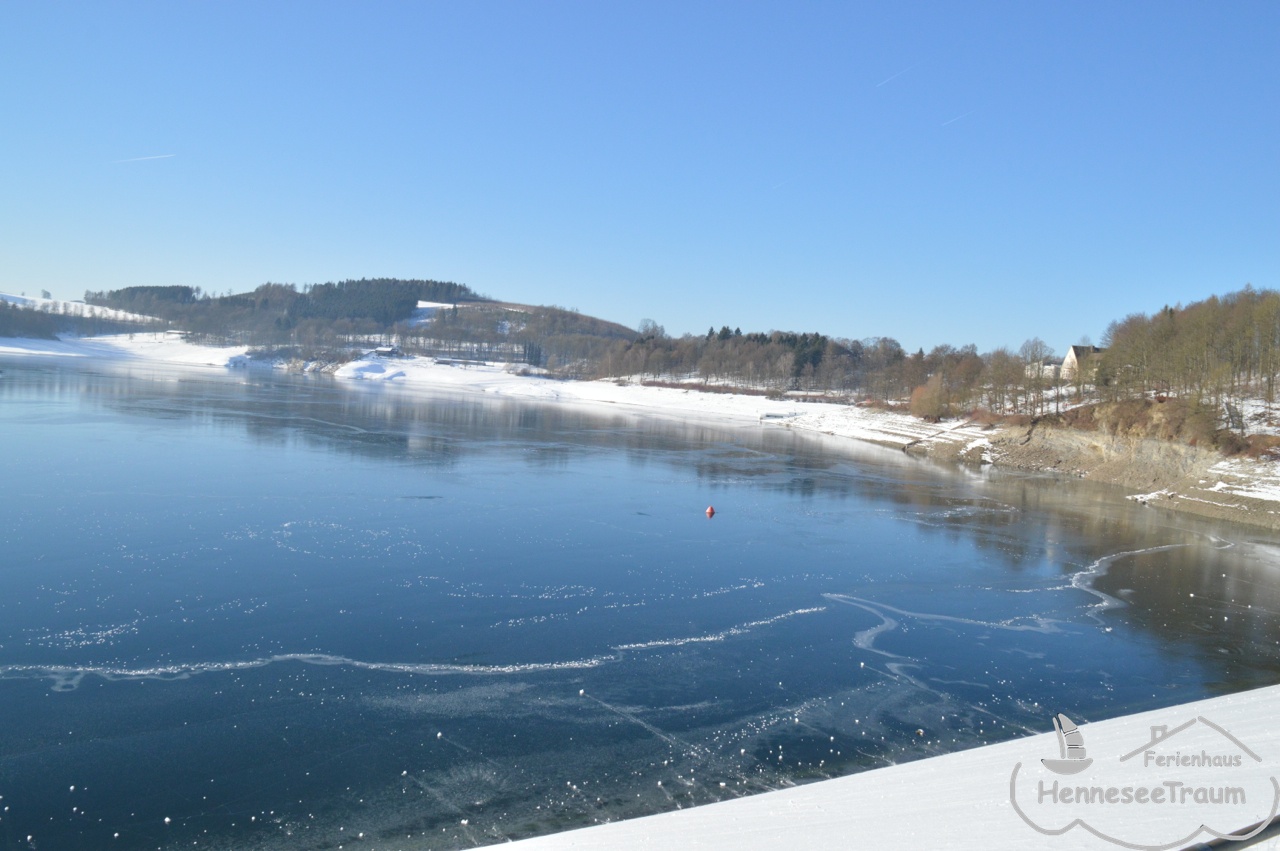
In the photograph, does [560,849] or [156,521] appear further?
[156,521]

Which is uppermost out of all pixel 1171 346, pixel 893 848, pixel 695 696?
pixel 1171 346

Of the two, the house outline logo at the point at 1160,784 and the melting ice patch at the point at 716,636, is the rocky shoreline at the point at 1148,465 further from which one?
the house outline logo at the point at 1160,784

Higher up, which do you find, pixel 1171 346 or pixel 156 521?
pixel 1171 346

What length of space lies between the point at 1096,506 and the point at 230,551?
29.3 m

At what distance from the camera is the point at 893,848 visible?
6.20 metres

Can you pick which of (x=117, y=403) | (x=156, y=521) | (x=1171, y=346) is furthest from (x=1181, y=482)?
(x=117, y=403)

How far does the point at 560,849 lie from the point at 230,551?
12.2 meters

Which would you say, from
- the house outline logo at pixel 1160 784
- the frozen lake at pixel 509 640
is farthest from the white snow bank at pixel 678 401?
the house outline logo at pixel 1160 784

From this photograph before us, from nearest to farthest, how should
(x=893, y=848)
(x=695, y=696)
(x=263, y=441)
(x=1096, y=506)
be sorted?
(x=893, y=848) → (x=695, y=696) → (x=1096, y=506) → (x=263, y=441)

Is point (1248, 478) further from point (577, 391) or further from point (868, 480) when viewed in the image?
point (577, 391)

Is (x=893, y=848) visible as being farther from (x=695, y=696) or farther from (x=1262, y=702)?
(x=1262, y=702)

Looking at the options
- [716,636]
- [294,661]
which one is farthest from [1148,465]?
[294,661]

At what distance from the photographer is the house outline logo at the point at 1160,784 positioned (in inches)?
238

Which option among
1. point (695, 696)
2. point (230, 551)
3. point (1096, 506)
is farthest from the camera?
point (1096, 506)
